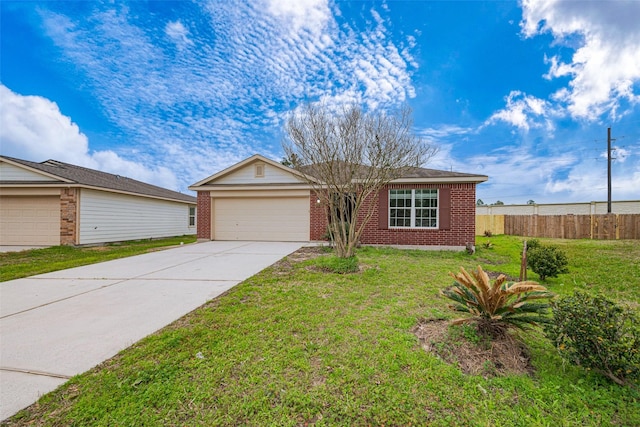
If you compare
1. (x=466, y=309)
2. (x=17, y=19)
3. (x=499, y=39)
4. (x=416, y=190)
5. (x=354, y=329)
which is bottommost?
(x=354, y=329)

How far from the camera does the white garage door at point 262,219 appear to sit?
12258mm

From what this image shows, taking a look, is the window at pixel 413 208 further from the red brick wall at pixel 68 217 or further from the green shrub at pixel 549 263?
the red brick wall at pixel 68 217

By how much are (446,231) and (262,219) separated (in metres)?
8.12

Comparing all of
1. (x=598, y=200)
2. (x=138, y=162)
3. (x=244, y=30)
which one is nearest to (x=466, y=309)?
(x=244, y=30)

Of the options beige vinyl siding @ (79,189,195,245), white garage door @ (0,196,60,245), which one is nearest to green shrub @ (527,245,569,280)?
beige vinyl siding @ (79,189,195,245)

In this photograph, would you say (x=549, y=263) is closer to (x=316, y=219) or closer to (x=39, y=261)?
(x=316, y=219)

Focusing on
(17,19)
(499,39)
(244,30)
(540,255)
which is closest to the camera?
(540,255)

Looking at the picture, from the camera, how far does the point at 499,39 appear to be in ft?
37.1

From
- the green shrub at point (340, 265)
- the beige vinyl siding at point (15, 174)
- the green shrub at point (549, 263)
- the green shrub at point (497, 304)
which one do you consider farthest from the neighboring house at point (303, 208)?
the green shrub at point (497, 304)

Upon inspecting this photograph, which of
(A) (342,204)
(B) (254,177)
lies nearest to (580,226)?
(A) (342,204)

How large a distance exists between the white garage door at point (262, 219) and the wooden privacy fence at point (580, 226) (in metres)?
15.4

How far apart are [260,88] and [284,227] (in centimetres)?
664

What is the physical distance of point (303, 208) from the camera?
40.1 ft

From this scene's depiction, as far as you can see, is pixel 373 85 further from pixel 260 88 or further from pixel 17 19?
pixel 17 19
